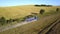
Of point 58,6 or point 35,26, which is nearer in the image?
point 35,26

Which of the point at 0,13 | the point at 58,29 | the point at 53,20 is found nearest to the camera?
the point at 0,13

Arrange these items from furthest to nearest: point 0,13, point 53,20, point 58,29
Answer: point 53,20 → point 58,29 → point 0,13

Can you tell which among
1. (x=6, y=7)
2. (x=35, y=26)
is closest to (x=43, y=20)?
(x=35, y=26)

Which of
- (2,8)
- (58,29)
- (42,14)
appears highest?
(2,8)

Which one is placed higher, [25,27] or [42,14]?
[42,14]

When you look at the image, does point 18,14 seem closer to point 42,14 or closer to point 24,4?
point 24,4

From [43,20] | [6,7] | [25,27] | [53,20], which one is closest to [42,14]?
[43,20]

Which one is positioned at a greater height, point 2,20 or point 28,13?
point 28,13

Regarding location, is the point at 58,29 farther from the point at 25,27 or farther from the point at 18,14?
the point at 18,14

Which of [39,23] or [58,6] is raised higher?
[58,6]

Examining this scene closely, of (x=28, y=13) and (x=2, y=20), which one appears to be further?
(x=28, y=13)
